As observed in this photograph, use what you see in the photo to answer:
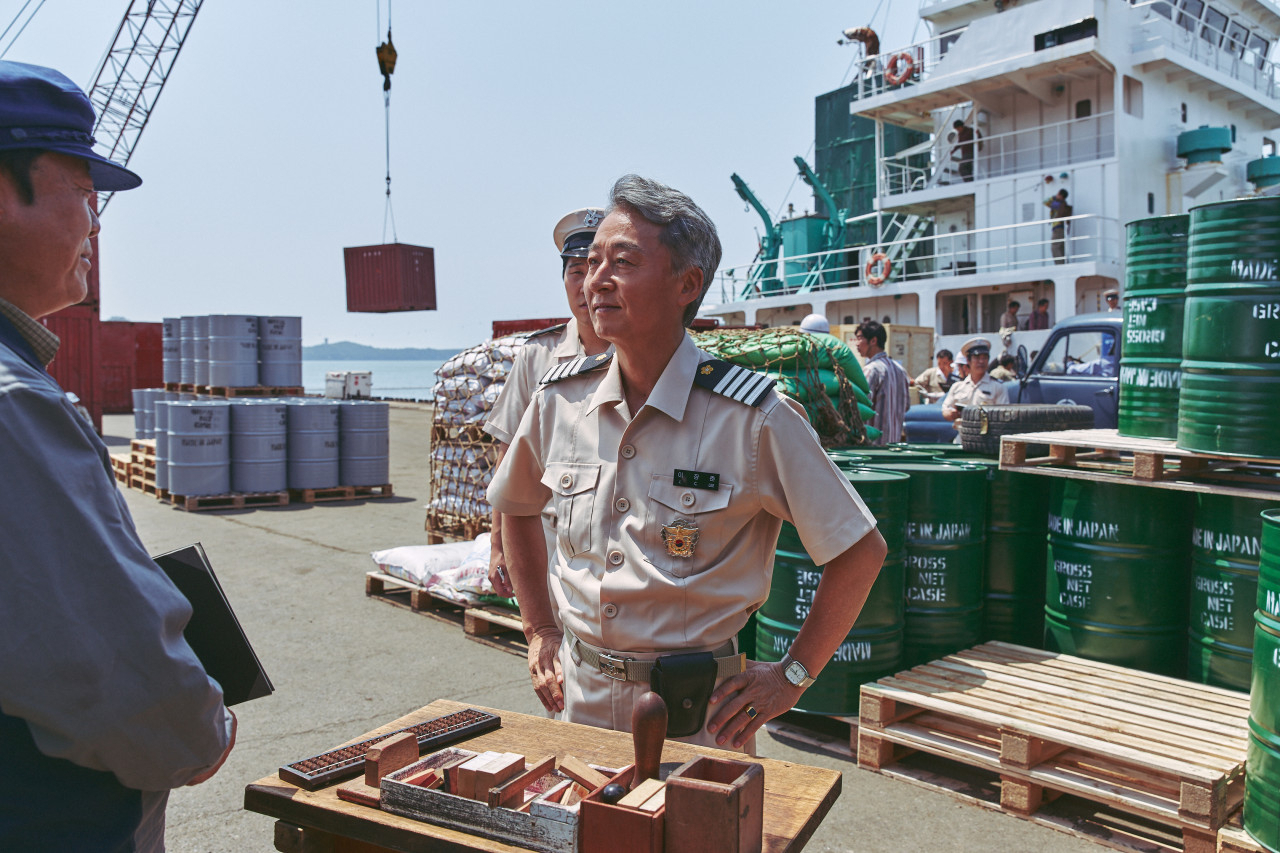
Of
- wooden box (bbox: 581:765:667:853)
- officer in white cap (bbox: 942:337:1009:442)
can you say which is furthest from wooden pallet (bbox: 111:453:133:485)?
wooden box (bbox: 581:765:667:853)

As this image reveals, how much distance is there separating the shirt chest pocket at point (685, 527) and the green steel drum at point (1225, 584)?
10.2 ft

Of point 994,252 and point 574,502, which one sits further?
point 994,252

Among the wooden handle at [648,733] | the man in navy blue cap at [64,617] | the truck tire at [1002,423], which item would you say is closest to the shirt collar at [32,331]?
the man in navy blue cap at [64,617]

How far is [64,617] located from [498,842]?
0.72 meters

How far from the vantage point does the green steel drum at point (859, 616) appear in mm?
4352

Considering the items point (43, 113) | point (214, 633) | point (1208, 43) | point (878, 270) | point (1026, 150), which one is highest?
point (1208, 43)

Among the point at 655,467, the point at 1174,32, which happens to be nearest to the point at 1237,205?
the point at 655,467

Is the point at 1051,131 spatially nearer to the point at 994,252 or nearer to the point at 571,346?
the point at 994,252

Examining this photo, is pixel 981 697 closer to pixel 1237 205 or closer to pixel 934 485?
pixel 934 485

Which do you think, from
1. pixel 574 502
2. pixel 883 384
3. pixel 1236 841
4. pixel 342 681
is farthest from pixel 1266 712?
pixel 883 384

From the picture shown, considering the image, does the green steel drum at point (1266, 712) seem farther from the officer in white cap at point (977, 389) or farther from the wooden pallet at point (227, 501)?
the wooden pallet at point (227, 501)

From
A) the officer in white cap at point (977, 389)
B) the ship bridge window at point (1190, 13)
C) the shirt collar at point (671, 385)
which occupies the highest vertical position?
the ship bridge window at point (1190, 13)

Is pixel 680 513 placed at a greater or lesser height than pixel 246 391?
lesser

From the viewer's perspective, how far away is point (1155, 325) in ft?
15.2
